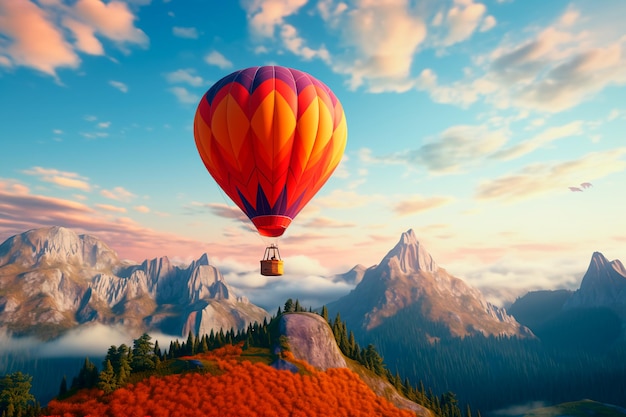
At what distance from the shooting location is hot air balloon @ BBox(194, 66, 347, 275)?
52438 mm

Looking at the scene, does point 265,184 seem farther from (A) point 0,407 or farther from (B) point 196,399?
(A) point 0,407

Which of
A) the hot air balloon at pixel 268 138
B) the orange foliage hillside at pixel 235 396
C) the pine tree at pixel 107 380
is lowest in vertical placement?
the orange foliage hillside at pixel 235 396

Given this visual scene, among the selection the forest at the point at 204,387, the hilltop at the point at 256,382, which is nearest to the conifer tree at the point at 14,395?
the forest at the point at 204,387

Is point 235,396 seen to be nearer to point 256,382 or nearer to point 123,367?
point 256,382

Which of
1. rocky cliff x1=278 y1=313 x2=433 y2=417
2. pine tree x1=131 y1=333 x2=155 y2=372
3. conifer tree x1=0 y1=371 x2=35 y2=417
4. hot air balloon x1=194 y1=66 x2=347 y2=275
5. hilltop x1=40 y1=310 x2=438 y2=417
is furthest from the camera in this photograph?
rocky cliff x1=278 y1=313 x2=433 y2=417

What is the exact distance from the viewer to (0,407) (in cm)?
6253

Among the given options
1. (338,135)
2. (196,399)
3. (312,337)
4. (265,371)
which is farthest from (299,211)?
(312,337)

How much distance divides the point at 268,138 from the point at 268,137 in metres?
0.14

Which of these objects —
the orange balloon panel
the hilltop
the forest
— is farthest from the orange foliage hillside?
the orange balloon panel

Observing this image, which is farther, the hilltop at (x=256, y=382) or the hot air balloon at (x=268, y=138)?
the hilltop at (x=256, y=382)

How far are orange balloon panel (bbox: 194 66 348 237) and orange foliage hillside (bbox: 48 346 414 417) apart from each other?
3178 centimetres

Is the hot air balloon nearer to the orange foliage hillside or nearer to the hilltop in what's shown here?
the orange foliage hillside

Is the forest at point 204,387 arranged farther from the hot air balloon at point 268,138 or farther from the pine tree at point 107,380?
the hot air balloon at point 268,138

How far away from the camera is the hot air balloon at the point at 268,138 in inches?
2064
